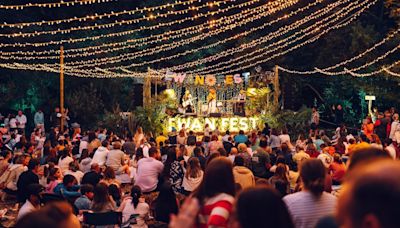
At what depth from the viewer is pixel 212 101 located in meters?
26.2

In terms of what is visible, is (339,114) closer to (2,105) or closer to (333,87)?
(333,87)

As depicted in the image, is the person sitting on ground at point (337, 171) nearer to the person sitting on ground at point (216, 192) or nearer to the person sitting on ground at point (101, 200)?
the person sitting on ground at point (101, 200)

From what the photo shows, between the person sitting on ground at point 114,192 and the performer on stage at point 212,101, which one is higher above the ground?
the performer on stage at point 212,101

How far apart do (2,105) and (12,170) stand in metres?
17.2

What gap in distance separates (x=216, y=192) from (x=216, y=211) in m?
0.19

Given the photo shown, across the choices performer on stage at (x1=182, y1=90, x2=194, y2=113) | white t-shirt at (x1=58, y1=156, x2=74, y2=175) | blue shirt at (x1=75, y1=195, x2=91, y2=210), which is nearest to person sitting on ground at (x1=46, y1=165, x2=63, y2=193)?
blue shirt at (x1=75, y1=195, x2=91, y2=210)

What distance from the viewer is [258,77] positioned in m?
26.4

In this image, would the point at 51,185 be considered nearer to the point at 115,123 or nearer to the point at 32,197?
the point at 32,197

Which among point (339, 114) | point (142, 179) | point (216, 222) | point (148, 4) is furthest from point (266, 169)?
point (148, 4)

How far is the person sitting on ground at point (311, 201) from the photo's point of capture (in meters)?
3.99

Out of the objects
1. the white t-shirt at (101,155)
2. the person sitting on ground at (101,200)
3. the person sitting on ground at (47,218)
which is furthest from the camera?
the white t-shirt at (101,155)

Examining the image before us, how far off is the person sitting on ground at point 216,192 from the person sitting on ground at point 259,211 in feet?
3.74

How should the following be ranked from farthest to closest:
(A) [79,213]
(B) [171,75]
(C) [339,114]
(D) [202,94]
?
(C) [339,114] → (D) [202,94] → (B) [171,75] → (A) [79,213]

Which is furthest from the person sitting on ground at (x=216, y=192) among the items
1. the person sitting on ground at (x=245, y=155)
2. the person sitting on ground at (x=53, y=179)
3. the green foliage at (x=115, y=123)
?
the green foliage at (x=115, y=123)
